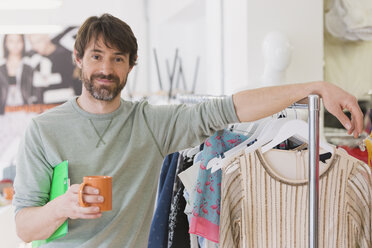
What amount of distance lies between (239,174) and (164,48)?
14.6 feet

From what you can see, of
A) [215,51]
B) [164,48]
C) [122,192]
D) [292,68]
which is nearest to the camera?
[122,192]

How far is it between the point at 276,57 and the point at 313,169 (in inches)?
60.3

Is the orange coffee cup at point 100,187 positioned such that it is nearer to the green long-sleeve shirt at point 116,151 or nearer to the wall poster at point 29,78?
the green long-sleeve shirt at point 116,151

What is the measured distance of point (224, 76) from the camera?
3242 millimetres

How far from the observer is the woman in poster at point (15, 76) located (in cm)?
561

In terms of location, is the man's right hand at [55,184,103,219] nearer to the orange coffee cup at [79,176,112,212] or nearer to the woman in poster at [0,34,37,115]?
the orange coffee cup at [79,176,112,212]

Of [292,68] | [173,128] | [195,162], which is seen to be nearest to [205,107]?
[173,128]

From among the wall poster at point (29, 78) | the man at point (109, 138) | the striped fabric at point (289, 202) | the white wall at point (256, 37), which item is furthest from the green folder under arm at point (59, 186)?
the wall poster at point (29, 78)

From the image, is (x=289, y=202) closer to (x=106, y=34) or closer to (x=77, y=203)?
(x=77, y=203)

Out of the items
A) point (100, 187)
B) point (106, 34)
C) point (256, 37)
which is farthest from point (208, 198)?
point (256, 37)

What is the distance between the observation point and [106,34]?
1.50 metres

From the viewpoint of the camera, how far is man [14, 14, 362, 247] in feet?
4.47

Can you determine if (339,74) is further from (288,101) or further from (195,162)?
(288,101)

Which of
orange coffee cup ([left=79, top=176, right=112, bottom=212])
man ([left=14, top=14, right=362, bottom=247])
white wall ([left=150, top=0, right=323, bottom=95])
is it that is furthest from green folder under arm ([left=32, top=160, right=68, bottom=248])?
white wall ([left=150, top=0, right=323, bottom=95])
